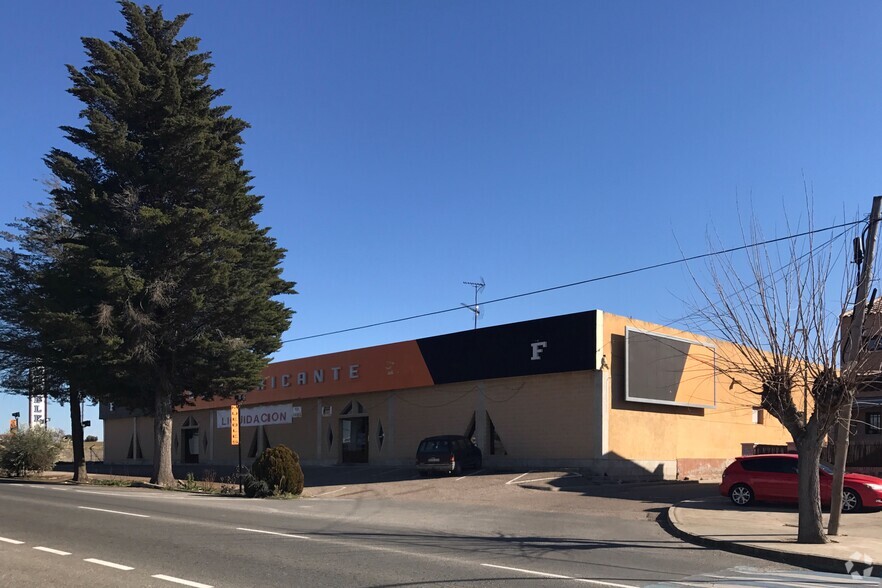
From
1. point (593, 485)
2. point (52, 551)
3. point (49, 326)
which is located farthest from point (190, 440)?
point (52, 551)

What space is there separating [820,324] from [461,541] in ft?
23.9

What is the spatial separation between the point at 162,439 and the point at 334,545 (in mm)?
20976

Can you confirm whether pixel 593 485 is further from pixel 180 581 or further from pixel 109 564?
pixel 180 581

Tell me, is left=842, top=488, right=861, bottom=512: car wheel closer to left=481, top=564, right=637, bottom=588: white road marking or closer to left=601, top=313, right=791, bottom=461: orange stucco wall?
left=601, top=313, right=791, bottom=461: orange stucco wall

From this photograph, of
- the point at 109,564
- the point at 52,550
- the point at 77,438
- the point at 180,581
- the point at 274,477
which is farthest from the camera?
the point at 77,438

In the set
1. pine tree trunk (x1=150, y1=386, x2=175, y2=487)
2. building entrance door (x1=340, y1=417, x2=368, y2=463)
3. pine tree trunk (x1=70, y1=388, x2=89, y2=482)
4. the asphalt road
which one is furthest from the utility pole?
pine tree trunk (x1=70, y1=388, x2=89, y2=482)

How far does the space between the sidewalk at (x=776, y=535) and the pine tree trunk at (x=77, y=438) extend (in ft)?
85.3

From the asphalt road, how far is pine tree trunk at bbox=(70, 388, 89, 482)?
44.8 feet

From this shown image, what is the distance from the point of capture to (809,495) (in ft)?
42.6

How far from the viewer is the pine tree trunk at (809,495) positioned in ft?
Answer: 42.3

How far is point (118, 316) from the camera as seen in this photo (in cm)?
2817

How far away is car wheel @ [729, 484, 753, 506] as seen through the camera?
795 inches

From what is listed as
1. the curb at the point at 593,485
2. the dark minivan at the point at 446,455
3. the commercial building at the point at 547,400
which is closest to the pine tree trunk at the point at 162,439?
the dark minivan at the point at 446,455

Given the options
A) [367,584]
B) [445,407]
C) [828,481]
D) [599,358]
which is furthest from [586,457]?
[367,584]
